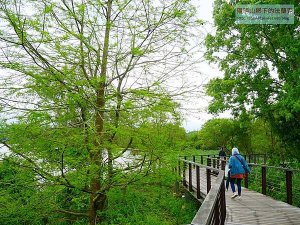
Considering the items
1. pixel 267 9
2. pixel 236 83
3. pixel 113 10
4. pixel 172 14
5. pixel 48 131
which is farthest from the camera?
pixel 236 83

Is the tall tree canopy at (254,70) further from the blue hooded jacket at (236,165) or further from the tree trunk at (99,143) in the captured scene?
the tree trunk at (99,143)

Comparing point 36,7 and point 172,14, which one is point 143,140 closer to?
point 172,14

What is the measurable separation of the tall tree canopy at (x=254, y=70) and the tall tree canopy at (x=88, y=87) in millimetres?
10432

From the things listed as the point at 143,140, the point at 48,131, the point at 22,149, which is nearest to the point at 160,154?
the point at 143,140

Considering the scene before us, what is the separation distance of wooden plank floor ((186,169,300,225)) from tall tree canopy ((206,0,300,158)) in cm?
813

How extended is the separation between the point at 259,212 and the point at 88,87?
4673mm

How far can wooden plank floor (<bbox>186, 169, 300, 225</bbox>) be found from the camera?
18.7ft

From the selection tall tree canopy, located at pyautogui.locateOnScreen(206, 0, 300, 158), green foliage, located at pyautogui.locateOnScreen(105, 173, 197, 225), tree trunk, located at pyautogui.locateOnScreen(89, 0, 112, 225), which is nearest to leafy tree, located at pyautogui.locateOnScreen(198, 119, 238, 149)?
tall tree canopy, located at pyautogui.locateOnScreen(206, 0, 300, 158)

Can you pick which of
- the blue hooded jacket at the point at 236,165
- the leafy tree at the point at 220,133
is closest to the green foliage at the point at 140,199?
the blue hooded jacket at the point at 236,165

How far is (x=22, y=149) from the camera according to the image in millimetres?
4734

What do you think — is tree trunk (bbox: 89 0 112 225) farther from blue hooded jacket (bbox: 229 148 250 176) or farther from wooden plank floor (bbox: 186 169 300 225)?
blue hooded jacket (bbox: 229 148 250 176)

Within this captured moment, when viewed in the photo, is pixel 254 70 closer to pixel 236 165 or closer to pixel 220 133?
pixel 236 165

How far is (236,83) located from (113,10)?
1327cm

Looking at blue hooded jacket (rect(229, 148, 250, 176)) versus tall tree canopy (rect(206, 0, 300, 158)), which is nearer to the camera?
blue hooded jacket (rect(229, 148, 250, 176))
